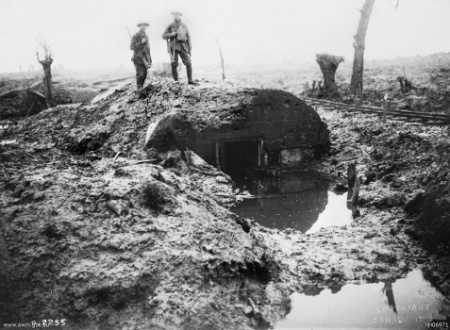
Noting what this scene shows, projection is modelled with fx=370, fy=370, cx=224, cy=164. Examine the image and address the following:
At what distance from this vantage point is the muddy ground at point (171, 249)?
3691mm

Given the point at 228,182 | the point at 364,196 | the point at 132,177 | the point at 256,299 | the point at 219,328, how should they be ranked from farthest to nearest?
1. the point at 228,182
2. the point at 364,196
3. the point at 132,177
4. the point at 256,299
5. the point at 219,328

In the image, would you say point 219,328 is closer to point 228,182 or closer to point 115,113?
point 228,182

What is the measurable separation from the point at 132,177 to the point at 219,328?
99.6 inches

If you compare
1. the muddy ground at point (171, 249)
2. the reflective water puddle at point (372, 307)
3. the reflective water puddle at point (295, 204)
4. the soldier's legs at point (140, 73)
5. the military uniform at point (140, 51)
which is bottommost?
the reflective water puddle at point (372, 307)

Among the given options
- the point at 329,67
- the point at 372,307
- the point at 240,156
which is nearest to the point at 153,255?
the point at 372,307

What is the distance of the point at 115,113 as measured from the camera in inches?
384

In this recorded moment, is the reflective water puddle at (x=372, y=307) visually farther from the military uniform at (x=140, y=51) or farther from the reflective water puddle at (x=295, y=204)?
the military uniform at (x=140, y=51)

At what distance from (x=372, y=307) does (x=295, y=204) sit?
3261 mm

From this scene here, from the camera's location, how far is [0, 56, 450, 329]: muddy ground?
12.1 feet

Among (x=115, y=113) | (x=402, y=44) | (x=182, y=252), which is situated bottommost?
(x=182, y=252)

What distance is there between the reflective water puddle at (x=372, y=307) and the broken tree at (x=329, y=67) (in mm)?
12482

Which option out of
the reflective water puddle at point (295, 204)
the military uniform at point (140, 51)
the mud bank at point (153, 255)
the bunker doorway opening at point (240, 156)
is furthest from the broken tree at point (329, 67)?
the mud bank at point (153, 255)

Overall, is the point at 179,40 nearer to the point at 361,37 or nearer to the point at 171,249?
the point at 171,249

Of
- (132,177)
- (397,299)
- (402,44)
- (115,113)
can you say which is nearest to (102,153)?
(115,113)
